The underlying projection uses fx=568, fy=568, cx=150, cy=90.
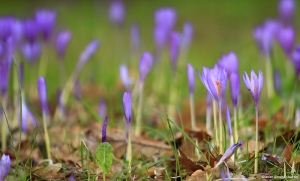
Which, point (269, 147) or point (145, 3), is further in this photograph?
point (145, 3)

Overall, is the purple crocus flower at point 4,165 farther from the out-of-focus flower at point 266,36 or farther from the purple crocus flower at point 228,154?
the out-of-focus flower at point 266,36

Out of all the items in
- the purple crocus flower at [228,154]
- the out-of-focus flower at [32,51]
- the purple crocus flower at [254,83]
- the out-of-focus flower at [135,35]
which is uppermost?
the out-of-focus flower at [135,35]

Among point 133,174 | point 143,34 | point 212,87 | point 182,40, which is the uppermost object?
point 143,34

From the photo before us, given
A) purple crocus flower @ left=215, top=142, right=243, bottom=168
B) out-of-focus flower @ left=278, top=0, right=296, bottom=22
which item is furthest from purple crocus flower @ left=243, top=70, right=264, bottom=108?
out-of-focus flower @ left=278, top=0, right=296, bottom=22

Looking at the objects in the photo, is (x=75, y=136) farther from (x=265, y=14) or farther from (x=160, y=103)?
(x=265, y=14)

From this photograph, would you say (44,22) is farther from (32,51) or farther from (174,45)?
(174,45)

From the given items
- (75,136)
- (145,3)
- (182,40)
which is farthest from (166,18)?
(145,3)

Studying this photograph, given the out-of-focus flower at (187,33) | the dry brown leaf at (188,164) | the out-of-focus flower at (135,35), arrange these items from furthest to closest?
the out-of-focus flower at (135,35) < the out-of-focus flower at (187,33) < the dry brown leaf at (188,164)

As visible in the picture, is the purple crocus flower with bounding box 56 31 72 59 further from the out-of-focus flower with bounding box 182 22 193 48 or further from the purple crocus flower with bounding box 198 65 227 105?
the purple crocus flower with bounding box 198 65 227 105

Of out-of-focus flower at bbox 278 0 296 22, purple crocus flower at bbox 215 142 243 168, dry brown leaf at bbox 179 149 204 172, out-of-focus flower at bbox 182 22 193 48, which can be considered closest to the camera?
purple crocus flower at bbox 215 142 243 168

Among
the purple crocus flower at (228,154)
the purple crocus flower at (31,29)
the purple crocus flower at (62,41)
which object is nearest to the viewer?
the purple crocus flower at (228,154)

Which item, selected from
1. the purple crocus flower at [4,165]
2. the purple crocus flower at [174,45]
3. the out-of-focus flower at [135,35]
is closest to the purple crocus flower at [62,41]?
the purple crocus flower at [174,45]
